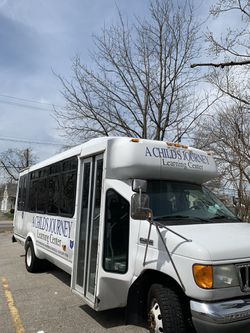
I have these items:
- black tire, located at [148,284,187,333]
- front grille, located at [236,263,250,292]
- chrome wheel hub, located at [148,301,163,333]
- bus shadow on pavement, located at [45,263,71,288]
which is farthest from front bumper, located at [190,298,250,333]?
bus shadow on pavement, located at [45,263,71,288]

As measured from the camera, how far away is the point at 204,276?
372cm

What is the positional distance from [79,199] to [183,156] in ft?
6.07

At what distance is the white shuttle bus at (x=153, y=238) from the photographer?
3762 mm

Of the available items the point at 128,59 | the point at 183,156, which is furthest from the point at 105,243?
the point at 128,59

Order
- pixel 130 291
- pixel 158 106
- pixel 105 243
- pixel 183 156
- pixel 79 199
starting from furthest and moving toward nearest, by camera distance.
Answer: pixel 158 106 → pixel 79 199 → pixel 183 156 → pixel 105 243 → pixel 130 291

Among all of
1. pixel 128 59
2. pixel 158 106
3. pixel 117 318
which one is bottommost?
pixel 117 318

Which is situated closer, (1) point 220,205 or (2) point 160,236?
(2) point 160,236

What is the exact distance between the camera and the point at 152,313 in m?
4.35

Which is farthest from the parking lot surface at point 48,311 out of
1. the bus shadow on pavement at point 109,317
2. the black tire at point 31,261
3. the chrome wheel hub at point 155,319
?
the chrome wheel hub at point 155,319

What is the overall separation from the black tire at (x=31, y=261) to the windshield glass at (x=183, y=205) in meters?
4.79

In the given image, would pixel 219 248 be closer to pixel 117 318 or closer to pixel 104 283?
pixel 104 283

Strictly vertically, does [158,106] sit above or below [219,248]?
above

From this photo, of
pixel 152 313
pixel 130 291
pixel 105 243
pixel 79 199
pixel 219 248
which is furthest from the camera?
pixel 79 199

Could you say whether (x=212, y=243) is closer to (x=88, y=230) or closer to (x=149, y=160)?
(x=149, y=160)
